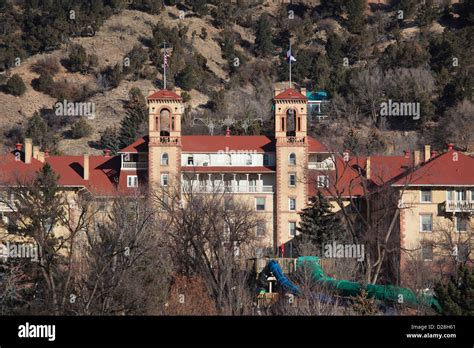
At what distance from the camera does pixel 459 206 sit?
87.1 metres

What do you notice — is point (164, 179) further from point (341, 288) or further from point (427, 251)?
point (341, 288)

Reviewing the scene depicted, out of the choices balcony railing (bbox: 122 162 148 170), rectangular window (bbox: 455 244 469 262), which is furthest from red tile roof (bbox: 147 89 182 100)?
Result: rectangular window (bbox: 455 244 469 262)

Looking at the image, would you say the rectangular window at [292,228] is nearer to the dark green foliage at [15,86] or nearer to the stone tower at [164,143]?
the stone tower at [164,143]

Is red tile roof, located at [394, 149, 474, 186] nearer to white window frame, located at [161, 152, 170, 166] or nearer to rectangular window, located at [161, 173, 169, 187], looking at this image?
rectangular window, located at [161, 173, 169, 187]

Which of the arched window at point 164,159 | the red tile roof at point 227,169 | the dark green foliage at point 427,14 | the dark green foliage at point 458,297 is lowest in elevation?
the dark green foliage at point 458,297

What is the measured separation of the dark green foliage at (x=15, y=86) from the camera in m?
144

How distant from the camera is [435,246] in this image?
8212 cm

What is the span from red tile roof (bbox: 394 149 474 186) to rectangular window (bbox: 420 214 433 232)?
2152 mm

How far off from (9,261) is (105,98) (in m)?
85.5

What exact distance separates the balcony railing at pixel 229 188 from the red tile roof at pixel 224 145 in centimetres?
271

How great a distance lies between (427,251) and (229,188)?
18.1 m

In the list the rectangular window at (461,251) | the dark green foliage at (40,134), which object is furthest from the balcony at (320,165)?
the dark green foliage at (40,134)
